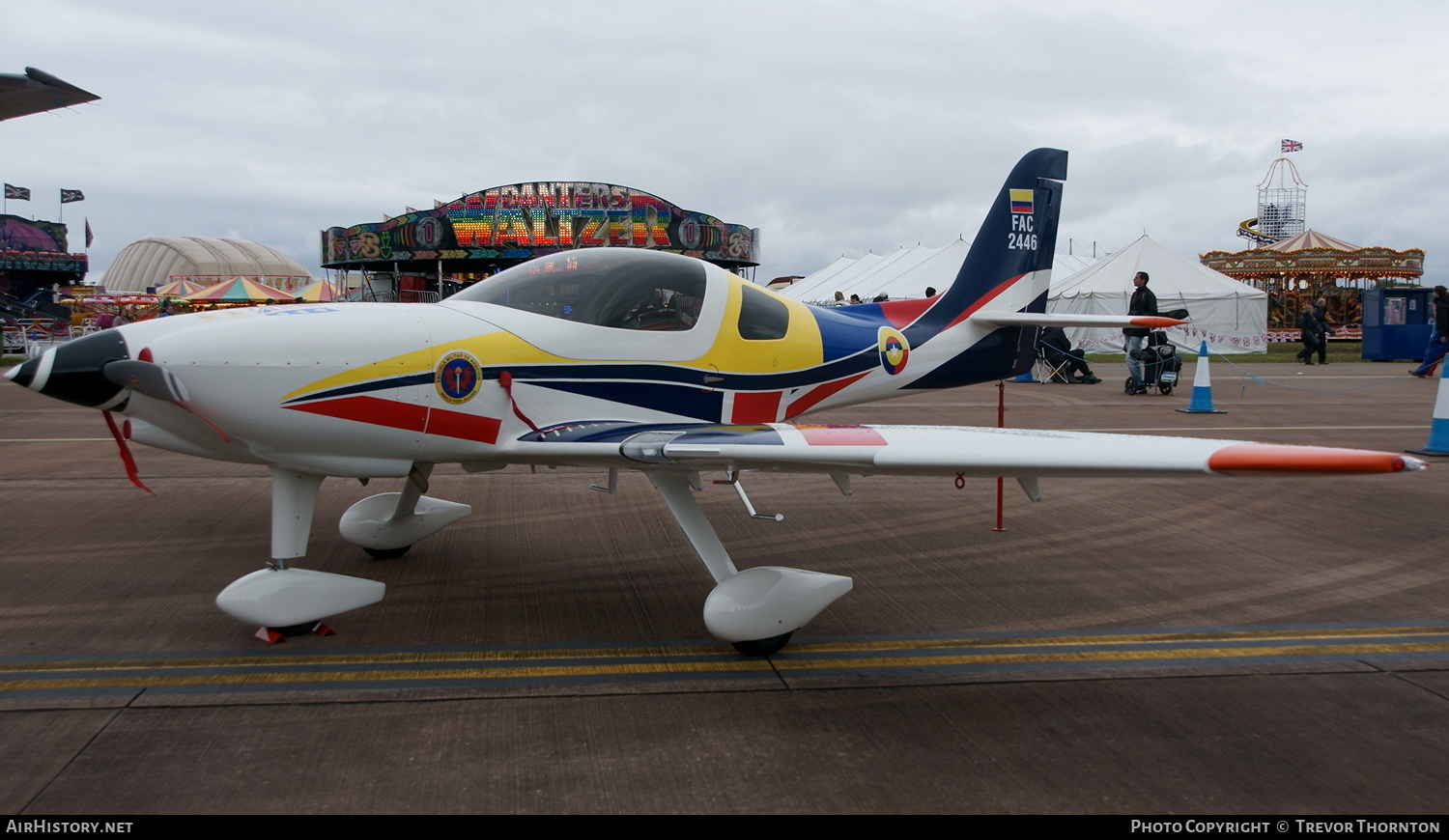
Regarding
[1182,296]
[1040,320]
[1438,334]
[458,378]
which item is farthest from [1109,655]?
[1182,296]

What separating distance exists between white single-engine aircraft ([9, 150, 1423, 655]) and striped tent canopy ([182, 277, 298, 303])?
33.8 metres

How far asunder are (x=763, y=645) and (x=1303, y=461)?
2.27 metres

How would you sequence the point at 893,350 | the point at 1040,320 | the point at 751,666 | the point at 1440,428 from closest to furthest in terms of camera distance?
the point at 751,666 < the point at 893,350 < the point at 1040,320 < the point at 1440,428

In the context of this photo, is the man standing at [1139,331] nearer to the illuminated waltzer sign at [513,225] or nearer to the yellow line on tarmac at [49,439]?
the yellow line on tarmac at [49,439]

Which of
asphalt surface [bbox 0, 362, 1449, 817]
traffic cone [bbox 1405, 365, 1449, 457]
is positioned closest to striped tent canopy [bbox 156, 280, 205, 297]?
asphalt surface [bbox 0, 362, 1449, 817]

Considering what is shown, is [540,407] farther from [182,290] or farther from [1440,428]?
[182,290]

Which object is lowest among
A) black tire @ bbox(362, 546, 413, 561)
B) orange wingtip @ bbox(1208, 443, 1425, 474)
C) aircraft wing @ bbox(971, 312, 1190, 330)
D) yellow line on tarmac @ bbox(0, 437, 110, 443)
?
black tire @ bbox(362, 546, 413, 561)

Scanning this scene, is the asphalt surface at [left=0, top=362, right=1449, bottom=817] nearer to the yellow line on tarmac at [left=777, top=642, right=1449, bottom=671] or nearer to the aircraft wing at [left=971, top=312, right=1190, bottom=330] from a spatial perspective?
the yellow line on tarmac at [left=777, top=642, right=1449, bottom=671]

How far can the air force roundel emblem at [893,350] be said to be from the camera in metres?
6.30

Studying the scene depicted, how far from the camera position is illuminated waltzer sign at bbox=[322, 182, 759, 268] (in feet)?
149

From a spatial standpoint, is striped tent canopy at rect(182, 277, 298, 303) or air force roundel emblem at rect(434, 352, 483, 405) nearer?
air force roundel emblem at rect(434, 352, 483, 405)

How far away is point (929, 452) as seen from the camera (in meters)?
3.51

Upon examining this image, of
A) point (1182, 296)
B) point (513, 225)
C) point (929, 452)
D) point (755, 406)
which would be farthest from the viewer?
point (513, 225)

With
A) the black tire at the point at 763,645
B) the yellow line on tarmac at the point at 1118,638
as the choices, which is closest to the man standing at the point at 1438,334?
the yellow line on tarmac at the point at 1118,638
